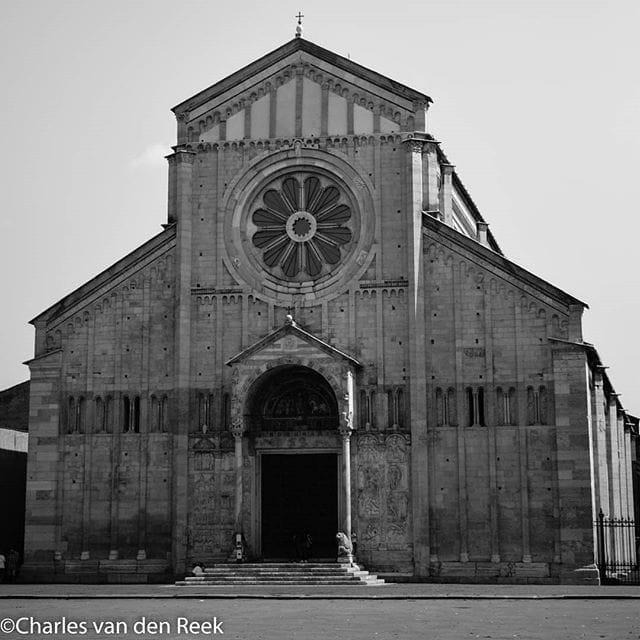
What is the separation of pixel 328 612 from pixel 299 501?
13691 millimetres

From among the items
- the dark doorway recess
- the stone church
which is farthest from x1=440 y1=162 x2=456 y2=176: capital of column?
the dark doorway recess

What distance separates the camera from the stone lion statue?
39812 millimetres

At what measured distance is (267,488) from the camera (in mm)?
42344

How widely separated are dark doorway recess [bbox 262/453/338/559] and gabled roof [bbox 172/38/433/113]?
11635 millimetres

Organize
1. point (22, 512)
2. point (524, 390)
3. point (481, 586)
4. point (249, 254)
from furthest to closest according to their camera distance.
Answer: point (22, 512), point (249, 254), point (524, 390), point (481, 586)

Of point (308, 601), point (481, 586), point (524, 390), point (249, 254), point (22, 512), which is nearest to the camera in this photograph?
point (308, 601)

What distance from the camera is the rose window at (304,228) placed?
43.0m

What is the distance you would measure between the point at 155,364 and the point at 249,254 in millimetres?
4579

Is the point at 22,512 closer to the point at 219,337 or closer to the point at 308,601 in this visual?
the point at 219,337

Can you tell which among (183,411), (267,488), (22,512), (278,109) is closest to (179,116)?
(278,109)

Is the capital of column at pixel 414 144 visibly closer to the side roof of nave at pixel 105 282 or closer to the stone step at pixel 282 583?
the side roof of nave at pixel 105 282

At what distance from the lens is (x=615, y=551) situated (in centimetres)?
4456

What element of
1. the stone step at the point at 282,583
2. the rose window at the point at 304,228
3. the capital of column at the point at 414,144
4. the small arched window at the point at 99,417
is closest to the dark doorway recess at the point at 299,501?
the stone step at the point at 282,583

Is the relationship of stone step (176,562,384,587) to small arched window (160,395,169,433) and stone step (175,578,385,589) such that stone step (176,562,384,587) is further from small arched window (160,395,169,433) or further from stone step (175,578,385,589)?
small arched window (160,395,169,433)
